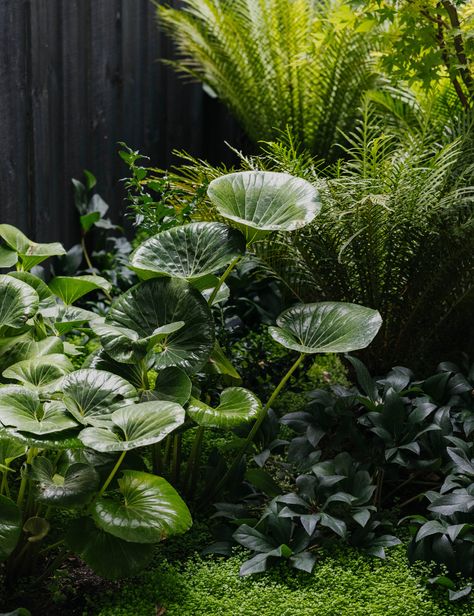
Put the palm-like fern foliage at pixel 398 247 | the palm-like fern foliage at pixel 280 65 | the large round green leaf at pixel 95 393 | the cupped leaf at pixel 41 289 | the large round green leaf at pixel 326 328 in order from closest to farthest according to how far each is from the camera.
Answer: the large round green leaf at pixel 95 393
the large round green leaf at pixel 326 328
the cupped leaf at pixel 41 289
the palm-like fern foliage at pixel 398 247
the palm-like fern foliage at pixel 280 65

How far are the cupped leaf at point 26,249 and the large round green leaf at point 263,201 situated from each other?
0.76 m

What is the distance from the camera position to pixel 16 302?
2.89m

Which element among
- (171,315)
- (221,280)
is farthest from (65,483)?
(221,280)

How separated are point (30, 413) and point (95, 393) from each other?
192 mm

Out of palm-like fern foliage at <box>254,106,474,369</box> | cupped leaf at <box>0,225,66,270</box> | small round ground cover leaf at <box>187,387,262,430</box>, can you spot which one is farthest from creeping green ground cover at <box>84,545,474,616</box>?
cupped leaf at <box>0,225,66,270</box>

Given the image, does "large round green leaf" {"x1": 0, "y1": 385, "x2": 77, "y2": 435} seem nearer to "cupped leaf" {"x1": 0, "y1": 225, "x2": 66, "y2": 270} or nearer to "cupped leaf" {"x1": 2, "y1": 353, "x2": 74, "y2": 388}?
"cupped leaf" {"x1": 2, "y1": 353, "x2": 74, "y2": 388}

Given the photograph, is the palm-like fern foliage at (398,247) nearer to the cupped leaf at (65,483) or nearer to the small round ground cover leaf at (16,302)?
the small round ground cover leaf at (16,302)

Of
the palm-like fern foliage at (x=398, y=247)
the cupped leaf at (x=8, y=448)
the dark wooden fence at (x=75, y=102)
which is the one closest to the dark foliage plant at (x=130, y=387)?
the cupped leaf at (x=8, y=448)

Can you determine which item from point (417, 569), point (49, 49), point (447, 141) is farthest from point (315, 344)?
point (49, 49)

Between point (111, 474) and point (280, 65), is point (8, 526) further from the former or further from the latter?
point (280, 65)

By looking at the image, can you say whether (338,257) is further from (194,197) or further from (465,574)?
(465,574)

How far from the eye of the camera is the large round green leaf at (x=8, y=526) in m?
2.40

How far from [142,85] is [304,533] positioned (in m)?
3.31

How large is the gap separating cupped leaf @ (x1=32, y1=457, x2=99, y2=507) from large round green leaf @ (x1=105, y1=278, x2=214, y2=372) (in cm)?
49
